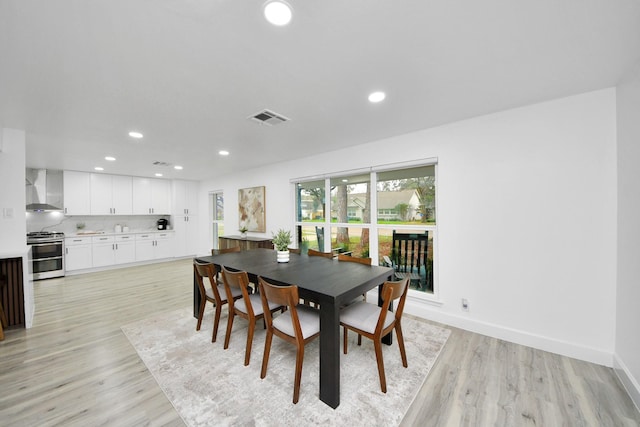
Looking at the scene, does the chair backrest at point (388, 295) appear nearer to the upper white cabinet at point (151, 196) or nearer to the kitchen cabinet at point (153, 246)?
the kitchen cabinet at point (153, 246)

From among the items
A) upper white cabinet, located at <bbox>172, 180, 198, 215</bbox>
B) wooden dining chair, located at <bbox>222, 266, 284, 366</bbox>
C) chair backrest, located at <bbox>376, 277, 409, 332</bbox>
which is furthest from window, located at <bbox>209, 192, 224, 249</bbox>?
chair backrest, located at <bbox>376, 277, 409, 332</bbox>

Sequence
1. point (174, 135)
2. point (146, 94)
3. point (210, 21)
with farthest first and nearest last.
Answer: point (174, 135) → point (146, 94) → point (210, 21)

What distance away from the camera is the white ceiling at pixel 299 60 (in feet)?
4.18

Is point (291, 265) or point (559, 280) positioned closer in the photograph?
point (559, 280)

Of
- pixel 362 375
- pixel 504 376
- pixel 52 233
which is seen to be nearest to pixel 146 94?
pixel 362 375

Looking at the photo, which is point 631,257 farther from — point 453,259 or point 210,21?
point 210,21

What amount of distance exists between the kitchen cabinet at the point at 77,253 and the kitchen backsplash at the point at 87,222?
2.71 feet

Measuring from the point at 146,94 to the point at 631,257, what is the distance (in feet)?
13.7

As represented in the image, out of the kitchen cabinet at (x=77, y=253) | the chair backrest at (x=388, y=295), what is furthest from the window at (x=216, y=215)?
the chair backrest at (x=388, y=295)

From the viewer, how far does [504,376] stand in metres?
1.98

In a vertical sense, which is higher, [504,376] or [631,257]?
[631,257]

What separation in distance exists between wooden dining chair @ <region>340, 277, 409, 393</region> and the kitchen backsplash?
6.88m

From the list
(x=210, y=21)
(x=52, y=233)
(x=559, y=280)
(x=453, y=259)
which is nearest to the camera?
(x=210, y=21)

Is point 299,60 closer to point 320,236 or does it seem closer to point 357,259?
point 357,259
